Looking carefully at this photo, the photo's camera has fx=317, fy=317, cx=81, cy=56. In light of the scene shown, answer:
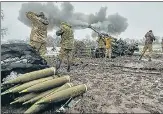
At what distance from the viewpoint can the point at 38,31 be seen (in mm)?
11250

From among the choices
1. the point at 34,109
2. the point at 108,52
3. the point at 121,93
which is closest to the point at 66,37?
the point at 121,93

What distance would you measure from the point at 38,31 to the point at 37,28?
0.12 m

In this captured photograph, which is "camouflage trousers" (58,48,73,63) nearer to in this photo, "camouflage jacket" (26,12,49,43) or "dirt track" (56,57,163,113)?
"dirt track" (56,57,163,113)

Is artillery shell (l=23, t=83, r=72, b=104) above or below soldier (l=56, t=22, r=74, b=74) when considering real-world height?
below

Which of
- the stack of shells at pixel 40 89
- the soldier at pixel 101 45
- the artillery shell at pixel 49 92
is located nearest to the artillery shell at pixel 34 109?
the stack of shells at pixel 40 89

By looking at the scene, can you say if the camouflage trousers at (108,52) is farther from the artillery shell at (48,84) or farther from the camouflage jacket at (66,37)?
the artillery shell at (48,84)

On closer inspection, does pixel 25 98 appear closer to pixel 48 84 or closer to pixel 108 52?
pixel 48 84

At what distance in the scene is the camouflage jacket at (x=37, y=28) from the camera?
1112 centimetres

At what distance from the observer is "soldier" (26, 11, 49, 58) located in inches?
435

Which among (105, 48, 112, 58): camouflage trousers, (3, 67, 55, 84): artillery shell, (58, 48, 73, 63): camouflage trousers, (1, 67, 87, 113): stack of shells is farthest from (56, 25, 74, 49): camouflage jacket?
(105, 48, 112, 58): camouflage trousers

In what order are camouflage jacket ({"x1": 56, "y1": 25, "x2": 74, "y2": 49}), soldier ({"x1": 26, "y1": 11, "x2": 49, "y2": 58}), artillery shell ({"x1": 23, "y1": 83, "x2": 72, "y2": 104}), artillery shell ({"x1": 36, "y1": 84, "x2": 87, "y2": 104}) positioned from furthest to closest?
camouflage jacket ({"x1": 56, "y1": 25, "x2": 74, "y2": 49}) < soldier ({"x1": 26, "y1": 11, "x2": 49, "y2": 58}) < artillery shell ({"x1": 23, "y1": 83, "x2": 72, "y2": 104}) < artillery shell ({"x1": 36, "y1": 84, "x2": 87, "y2": 104})

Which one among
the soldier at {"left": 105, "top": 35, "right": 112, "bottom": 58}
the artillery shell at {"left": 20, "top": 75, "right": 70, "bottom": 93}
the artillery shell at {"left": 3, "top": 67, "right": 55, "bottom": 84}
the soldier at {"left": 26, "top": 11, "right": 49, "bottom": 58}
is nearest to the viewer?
the artillery shell at {"left": 20, "top": 75, "right": 70, "bottom": 93}

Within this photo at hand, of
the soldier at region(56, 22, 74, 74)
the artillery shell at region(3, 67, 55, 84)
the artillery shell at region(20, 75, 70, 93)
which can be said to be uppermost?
the soldier at region(56, 22, 74, 74)

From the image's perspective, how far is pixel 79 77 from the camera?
404 inches
